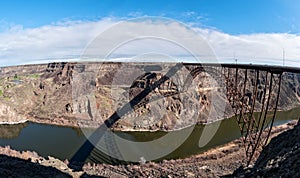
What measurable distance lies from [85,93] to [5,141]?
1824 centimetres

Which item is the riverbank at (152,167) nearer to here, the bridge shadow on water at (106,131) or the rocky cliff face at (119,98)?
the bridge shadow on water at (106,131)

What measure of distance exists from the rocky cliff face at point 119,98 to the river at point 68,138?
2936mm

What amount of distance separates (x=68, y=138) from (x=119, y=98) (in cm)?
1490

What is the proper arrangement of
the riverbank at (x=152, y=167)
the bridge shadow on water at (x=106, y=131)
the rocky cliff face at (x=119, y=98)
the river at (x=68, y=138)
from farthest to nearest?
the rocky cliff face at (x=119, y=98) < the river at (x=68, y=138) < the bridge shadow on water at (x=106, y=131) < the riverbank at (x=152, y=167)

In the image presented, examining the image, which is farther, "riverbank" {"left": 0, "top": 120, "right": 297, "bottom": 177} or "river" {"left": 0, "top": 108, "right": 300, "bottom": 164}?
"river" {"left": 0, "top": 108, "right": 300, "bottom": 164}

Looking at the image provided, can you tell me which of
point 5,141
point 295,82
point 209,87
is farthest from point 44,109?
point 295,82

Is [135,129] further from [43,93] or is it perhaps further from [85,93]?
[43,93]

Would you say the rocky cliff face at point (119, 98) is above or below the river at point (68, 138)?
above

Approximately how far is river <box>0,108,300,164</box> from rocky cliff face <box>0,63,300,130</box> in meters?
2.94

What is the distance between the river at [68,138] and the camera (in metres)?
32.2

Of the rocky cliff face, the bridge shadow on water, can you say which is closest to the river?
the bridge shadow on water

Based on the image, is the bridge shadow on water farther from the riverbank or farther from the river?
the riverbank

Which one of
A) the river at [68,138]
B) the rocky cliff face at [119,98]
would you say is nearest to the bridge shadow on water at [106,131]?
the river at [68,138]

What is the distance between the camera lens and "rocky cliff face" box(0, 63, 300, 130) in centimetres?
4900
